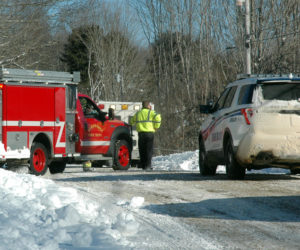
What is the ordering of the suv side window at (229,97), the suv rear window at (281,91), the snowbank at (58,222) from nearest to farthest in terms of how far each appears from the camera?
the snowbank at (58,222), the suv rear window at (281,91), the suv side window at (229,97)

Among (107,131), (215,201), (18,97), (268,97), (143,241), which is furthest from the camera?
(107,131)

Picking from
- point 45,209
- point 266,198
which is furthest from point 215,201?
point 45,209

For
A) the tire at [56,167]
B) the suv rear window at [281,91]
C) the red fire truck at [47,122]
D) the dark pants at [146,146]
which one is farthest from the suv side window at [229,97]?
the tire at [56,167]

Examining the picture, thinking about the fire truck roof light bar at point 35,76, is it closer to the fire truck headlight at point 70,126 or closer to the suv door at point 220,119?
the fire truck headlight at point 70,126

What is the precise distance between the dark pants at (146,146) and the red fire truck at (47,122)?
1053 mm

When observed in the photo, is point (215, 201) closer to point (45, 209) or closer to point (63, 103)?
point (45, 209)

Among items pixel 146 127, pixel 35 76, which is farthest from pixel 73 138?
pixel 146 127

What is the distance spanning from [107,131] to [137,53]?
114ft

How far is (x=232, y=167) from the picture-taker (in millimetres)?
12445

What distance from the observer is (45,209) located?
7.79 metres

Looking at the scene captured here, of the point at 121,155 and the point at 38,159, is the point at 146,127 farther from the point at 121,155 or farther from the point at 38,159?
the point at 38,159

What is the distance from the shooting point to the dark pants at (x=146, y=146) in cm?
1839

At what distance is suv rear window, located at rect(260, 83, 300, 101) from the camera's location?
1186cm

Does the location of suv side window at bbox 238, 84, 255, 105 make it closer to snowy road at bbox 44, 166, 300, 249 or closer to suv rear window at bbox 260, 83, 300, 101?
suv rear window at bbox 260, 83, 300, 101
